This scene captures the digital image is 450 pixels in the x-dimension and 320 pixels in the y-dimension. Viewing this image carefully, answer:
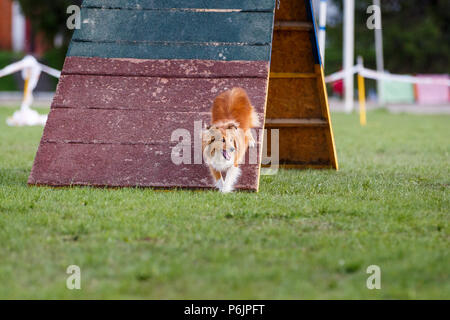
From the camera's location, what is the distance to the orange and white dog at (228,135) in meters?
5.91

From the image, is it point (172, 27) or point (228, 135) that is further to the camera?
point (172, 27)

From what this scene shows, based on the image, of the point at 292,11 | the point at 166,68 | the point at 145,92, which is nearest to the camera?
the point at 145,92

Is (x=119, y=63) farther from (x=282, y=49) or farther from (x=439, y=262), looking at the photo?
(x=439, y=262)

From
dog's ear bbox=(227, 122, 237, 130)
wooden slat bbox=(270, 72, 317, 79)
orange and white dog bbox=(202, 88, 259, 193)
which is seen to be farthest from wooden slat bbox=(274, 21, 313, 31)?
dog's ear bbox=(227, 122, 237, 130)

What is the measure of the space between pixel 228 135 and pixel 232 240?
175 centimetres

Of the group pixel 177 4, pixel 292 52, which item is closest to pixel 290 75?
pixel 292 52

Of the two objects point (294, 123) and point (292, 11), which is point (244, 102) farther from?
point (292, 11)

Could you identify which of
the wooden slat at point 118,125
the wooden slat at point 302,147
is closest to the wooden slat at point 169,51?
the wooden slat at point 118,125

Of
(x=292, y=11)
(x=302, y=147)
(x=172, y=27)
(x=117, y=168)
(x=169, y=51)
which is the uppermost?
(x=292, y=11)

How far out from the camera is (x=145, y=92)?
6.40 meters

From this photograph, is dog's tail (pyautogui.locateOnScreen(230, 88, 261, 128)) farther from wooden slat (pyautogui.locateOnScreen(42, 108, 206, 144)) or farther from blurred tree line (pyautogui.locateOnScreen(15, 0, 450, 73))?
blurred tree line (pyautogui.locateOnScreen(15, 0, 450, 73))
